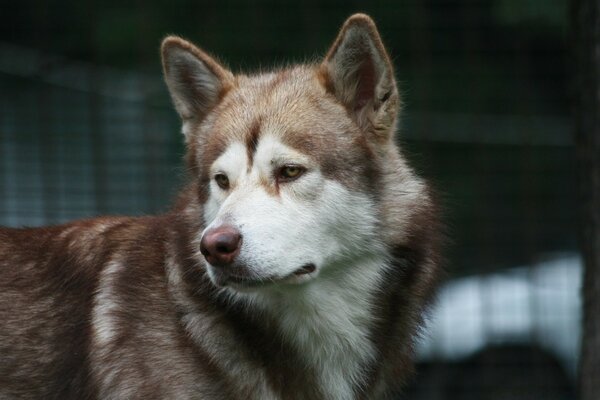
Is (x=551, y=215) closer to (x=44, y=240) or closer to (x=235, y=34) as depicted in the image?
A: (x=235, y=34)

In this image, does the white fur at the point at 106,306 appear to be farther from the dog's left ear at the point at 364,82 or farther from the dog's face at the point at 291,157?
the dog's left ear at the point at 364,82

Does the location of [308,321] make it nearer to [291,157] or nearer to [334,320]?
[334,320]

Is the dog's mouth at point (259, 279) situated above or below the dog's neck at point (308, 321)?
above

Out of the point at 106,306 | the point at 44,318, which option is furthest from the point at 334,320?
the point at 44,318

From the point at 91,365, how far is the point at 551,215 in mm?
5505

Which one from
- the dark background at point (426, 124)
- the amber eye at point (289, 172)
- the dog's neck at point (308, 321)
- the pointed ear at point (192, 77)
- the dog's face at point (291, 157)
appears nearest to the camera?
the dog's face at point (291, 157)

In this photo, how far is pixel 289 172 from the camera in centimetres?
416

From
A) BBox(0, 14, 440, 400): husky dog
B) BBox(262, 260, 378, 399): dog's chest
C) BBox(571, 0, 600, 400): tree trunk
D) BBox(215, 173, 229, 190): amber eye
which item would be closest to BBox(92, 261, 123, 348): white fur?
BBox(0, 14, 440, 400): husky dog

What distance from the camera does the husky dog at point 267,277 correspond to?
165 inches

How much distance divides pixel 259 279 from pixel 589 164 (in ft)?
8.07

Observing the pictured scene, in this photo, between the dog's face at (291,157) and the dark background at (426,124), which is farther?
Answer: the dark background at (426,124)

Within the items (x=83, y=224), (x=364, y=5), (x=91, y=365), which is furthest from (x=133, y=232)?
(x=364, y=5)

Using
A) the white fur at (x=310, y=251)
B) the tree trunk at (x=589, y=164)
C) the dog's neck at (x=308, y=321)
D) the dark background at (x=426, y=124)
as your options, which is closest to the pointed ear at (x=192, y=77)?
the white fur at (x=310, y=251)

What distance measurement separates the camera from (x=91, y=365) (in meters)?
4.28
